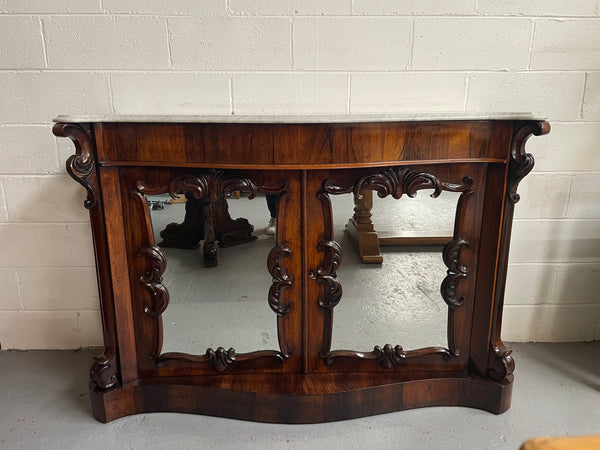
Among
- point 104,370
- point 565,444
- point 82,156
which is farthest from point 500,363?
point 82,156

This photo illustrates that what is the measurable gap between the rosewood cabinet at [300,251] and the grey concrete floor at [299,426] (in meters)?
0.05

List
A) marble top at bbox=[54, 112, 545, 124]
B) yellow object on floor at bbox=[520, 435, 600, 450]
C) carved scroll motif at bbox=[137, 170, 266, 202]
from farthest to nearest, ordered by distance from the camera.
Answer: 1. carved scroll motif at bbox=[137, 170, 266, 202]
2. marble top at bbox=[54, 112, 545, 124]
3. yellow object on floor at bbox=[520, 435, 600, 450]

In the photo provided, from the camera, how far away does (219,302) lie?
175 cm

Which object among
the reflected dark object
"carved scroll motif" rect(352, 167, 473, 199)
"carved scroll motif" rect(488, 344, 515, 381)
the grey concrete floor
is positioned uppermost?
"carved scroll motif" rect(352, 167, 473, 199)

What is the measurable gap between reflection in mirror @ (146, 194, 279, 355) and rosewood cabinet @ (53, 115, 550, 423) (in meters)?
0.04

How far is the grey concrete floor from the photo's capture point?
158cm

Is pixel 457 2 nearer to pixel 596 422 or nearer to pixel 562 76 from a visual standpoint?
pixel 562 76

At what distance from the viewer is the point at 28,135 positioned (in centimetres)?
186

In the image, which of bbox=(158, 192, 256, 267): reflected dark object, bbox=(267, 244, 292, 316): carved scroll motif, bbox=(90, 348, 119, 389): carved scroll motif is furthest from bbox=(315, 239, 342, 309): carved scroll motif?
bbox=(90, 348, 119, 389): carved scroll motif

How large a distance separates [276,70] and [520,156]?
927 millimetres

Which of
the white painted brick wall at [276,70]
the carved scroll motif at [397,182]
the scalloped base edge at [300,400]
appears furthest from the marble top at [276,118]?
the scalloped base edge at [300,400]

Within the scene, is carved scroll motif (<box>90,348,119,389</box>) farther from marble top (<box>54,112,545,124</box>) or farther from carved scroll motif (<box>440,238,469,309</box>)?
carved scroll motif (<box>440,238,469,309</box>)

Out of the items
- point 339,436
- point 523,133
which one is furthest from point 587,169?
point 339,436

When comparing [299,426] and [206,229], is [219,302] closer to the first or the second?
[206,229]
